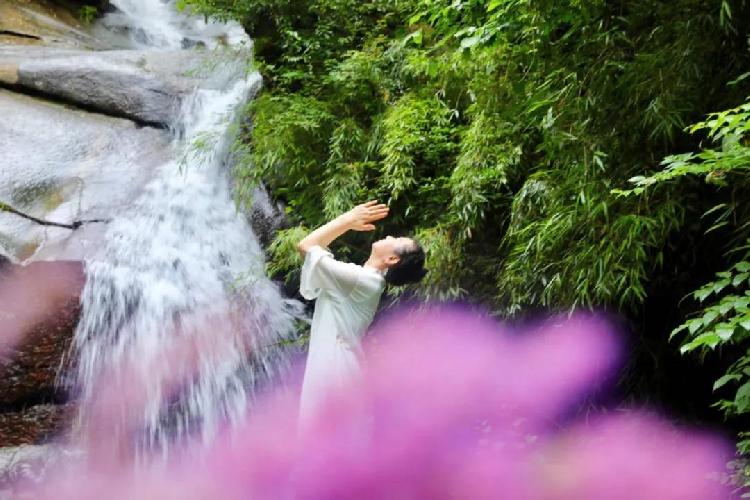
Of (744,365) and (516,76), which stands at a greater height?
(516,76)

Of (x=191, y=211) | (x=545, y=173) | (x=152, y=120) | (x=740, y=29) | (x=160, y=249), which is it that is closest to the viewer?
(x=740, y=29)

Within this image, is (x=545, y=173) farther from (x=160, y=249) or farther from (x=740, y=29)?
(x=160, y=249)

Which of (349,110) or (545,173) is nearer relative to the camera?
(545,173)

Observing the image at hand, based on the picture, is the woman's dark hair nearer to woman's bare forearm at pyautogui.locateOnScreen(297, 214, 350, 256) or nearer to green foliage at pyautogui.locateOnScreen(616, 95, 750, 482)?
woman's bare forearm at pyautogui.locateOnScreen(297, 214, 350, 256)

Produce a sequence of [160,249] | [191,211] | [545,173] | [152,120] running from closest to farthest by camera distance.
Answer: [545,173] → [160,249] → [191,211] → [152,120]

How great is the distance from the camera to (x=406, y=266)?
3133 mm

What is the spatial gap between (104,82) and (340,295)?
5538 mm

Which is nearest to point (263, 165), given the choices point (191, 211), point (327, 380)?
point (191, 211)

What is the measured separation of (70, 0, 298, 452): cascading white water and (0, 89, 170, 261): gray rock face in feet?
0.70

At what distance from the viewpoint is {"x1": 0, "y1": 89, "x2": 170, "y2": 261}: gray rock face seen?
5199mm

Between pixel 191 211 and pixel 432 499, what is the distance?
421 centimetres

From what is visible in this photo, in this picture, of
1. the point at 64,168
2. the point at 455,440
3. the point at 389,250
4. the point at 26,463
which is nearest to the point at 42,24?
the point at 64,168

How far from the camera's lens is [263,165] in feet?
20.9

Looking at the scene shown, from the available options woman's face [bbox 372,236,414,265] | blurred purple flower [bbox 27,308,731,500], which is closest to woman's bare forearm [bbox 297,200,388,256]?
woman's face [bbox 372,236,414,265]
